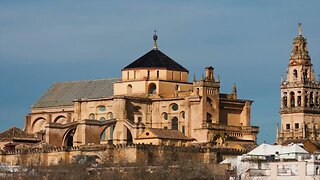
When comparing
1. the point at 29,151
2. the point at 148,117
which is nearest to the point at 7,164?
the point at 29,151

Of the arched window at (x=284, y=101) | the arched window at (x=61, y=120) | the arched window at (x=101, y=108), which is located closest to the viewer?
the arched window at (x=101, y=108)

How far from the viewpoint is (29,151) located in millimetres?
135875

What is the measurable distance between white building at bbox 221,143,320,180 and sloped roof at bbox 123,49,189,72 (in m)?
15.8

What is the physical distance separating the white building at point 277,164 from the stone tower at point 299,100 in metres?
22.8

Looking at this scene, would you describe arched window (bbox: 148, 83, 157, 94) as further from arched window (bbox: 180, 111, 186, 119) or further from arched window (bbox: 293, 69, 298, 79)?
arched window (bbox: 293, 69, 298, 79)

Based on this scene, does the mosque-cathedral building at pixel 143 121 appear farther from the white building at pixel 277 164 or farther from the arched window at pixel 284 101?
the white building at pixel 277 164

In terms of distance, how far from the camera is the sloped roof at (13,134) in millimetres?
145625

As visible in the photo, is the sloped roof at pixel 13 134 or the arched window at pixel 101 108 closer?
the arched window at pixel 101 108

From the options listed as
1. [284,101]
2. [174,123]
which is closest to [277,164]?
[174,123]

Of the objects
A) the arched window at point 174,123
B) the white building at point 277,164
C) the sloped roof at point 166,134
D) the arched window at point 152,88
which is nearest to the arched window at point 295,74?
the arched window at point 152,88

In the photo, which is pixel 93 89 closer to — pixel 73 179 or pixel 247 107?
pixel 247 107

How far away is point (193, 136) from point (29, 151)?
1422cm

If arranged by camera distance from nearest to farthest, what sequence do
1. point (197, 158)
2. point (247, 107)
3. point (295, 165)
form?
point (295, 165) < point (197, 158) < point (247, 107)

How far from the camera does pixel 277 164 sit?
119m
